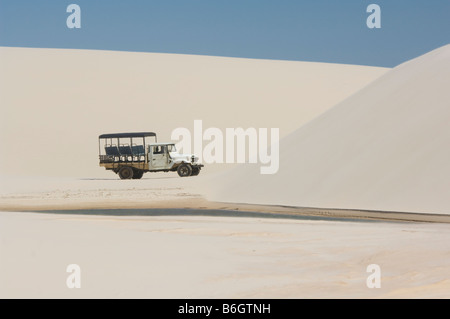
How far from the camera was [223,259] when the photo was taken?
28.7 feet

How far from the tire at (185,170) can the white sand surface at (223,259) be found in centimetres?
1646

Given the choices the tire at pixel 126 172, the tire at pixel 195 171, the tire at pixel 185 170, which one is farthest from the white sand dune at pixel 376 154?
the tire at pixel 126 172

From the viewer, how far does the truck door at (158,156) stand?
96.0ft

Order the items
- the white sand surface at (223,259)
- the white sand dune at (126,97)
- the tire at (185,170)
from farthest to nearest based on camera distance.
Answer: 1. the white sand dune at (126,97)
2. the tire at (185,170)
3. the white sand surface at (223,259)

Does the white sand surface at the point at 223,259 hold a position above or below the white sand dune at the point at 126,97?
below

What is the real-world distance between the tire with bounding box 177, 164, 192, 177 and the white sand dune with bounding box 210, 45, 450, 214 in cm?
746

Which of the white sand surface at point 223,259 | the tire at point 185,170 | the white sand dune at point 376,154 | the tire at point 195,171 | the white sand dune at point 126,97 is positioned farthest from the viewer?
the white sand dune at point 126,97

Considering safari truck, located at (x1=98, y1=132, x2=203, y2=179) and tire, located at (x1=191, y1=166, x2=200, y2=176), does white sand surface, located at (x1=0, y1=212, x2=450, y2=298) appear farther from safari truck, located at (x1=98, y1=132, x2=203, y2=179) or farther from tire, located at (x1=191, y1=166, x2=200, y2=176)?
tire, located at (x1=191, y1=166, x2=200, y2=176)

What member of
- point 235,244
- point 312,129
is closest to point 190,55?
point 312,129

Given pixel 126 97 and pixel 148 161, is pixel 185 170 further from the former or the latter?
pixel 126 97

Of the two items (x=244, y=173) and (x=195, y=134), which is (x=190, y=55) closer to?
(x=195, y=134)

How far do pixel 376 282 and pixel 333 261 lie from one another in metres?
1.29

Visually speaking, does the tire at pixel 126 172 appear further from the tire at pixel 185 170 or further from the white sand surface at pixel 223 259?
the white sand surface at pixel 223 259

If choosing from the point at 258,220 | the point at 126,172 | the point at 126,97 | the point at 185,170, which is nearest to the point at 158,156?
the point at 185,170
